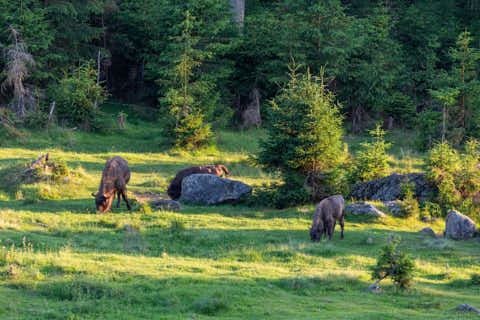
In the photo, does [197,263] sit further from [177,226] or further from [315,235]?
[315,235]

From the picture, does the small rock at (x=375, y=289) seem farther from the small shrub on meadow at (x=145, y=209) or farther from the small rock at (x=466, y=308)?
the small shrub on meadow at (x=145, y=209)

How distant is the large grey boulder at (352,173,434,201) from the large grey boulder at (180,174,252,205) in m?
5.21

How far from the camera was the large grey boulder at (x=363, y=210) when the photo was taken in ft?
67.3

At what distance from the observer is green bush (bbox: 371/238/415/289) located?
12.0 m

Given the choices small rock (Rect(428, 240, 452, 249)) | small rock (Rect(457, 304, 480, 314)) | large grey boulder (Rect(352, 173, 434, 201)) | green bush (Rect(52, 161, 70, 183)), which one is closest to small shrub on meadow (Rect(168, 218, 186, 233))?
green bush (Rect(52, 161, 70, 183))

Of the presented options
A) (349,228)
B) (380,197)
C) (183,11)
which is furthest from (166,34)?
(349,228)

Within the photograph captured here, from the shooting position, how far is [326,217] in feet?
56.3

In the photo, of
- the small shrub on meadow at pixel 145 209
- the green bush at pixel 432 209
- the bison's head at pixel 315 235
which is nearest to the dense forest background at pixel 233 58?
the green bush at pixel 432 209

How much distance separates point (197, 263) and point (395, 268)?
486 centimetres

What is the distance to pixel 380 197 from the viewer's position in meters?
23.3

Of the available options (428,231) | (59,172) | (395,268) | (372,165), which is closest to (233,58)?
(372,165)

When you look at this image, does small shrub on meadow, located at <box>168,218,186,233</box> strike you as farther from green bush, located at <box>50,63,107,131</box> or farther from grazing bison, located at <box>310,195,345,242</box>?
green bush, located at <box>50,63,107,131</box>

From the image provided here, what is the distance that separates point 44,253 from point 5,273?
216 centimetres

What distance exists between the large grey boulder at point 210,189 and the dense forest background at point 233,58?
11893 mm
